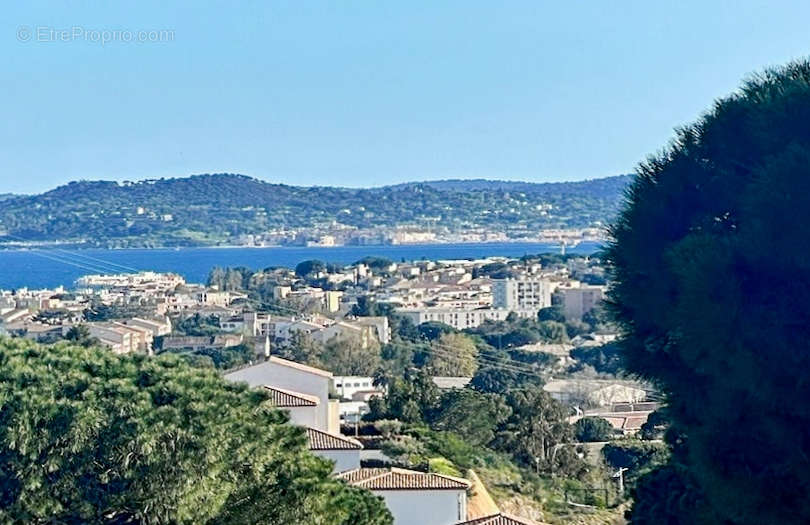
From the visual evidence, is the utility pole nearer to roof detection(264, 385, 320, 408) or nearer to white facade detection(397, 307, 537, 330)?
roof detection(264, 385, 320, 408)

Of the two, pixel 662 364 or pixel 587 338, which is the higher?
pixel 662 364

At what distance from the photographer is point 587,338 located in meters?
67.1

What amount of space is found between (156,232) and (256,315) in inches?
3981

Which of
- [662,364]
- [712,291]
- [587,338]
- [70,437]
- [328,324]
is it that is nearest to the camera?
[712,291]

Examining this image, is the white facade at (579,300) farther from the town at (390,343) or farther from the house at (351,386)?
the house at (351,386)

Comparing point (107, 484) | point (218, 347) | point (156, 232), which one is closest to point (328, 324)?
point (218, 347)

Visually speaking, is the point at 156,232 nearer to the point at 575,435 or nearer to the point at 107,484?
the point at 575,435

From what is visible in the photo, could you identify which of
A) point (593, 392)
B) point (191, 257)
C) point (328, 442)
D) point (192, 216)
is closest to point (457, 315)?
point (593, 392)

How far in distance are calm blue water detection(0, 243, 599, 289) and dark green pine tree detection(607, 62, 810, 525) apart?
114479mm

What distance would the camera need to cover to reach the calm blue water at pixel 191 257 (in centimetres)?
13600

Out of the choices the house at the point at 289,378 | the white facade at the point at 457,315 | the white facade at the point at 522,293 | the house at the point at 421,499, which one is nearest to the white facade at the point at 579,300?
the white facade at the point at 457,315

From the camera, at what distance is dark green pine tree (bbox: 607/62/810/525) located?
6.04 meters

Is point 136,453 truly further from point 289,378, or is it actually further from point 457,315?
point 457,315

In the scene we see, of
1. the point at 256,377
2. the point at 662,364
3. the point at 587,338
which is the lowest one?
the point at 587,338
